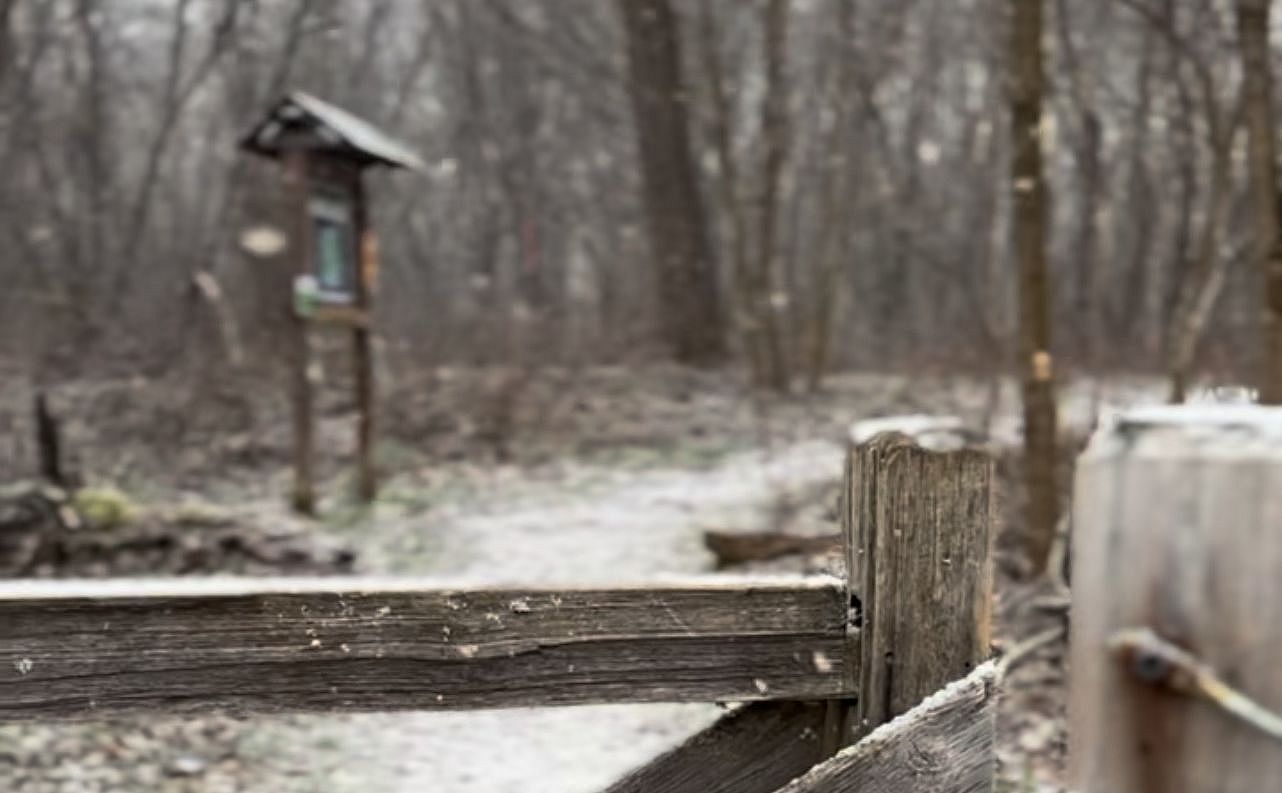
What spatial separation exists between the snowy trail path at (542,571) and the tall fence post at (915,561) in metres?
0.40

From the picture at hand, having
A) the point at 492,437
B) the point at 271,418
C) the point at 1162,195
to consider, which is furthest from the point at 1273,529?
the point at 1162,195

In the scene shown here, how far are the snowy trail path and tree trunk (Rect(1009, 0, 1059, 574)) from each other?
7.77 ft

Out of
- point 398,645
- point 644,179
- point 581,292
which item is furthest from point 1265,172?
point 581,292

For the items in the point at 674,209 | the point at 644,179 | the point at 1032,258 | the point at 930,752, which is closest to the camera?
the point at 930,752

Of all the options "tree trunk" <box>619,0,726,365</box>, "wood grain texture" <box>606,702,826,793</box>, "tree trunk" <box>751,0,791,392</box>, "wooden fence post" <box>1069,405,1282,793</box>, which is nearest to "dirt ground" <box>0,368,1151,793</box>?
"tree trunk" <box>751,0,791,392</box>

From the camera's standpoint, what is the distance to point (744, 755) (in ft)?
7.15

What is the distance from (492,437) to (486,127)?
35.1 feet

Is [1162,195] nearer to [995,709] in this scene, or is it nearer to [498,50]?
[498,50]

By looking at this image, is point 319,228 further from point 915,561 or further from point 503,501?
point 915,561

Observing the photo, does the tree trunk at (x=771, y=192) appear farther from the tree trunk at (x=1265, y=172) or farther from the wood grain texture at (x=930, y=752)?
the wood grain texture at (x=930, y=752)

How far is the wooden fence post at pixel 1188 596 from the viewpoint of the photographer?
1.03 metres

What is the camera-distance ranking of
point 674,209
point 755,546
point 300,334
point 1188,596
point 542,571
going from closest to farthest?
point 1188,596 → point 755,546 → point 542,571 → point 300,334 → point 674,209

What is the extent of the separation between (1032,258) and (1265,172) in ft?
4.47

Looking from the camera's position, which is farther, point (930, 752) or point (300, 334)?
point (300, 334)
